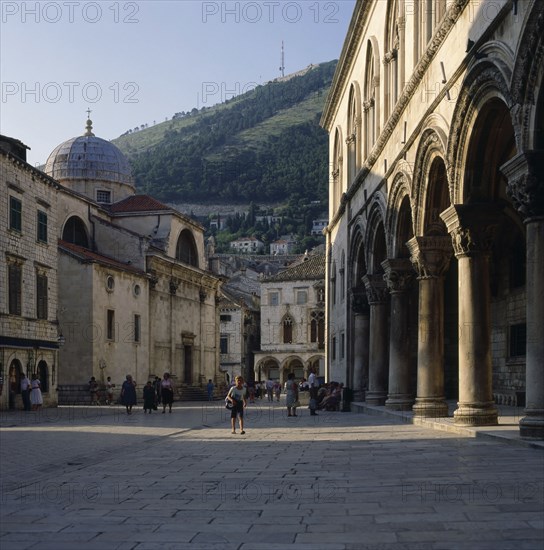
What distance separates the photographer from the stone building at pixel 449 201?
13.5 m

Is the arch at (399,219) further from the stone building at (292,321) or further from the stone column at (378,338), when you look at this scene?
the stone building at (292,321)

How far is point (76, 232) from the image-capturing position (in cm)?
5075

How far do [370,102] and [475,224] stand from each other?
15.0 metres

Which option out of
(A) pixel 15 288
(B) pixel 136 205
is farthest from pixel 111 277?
(B) pixel 136 205

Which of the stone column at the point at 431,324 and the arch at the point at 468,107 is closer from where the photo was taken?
the arch at the point at 468,107

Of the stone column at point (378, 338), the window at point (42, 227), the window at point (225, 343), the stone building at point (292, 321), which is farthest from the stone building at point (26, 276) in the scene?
the window at point (225, 343)

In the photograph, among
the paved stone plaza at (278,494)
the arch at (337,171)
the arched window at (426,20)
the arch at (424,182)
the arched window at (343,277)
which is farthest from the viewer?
the arch at (337,171)

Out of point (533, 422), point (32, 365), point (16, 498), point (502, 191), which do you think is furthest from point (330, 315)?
point (16, 498)

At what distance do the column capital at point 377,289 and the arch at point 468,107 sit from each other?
33.5 ft

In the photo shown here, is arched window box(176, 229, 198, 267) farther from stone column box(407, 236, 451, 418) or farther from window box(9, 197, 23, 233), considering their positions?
stone column box(407, 236, 451, 418)

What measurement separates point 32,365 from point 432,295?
64.7 feet

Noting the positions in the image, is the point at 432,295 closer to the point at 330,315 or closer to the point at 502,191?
the point at 502,191

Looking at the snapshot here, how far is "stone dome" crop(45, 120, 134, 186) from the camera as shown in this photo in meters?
59.5

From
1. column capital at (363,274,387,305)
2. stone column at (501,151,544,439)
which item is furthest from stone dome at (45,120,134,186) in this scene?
stone column at (501,151,544,439)
